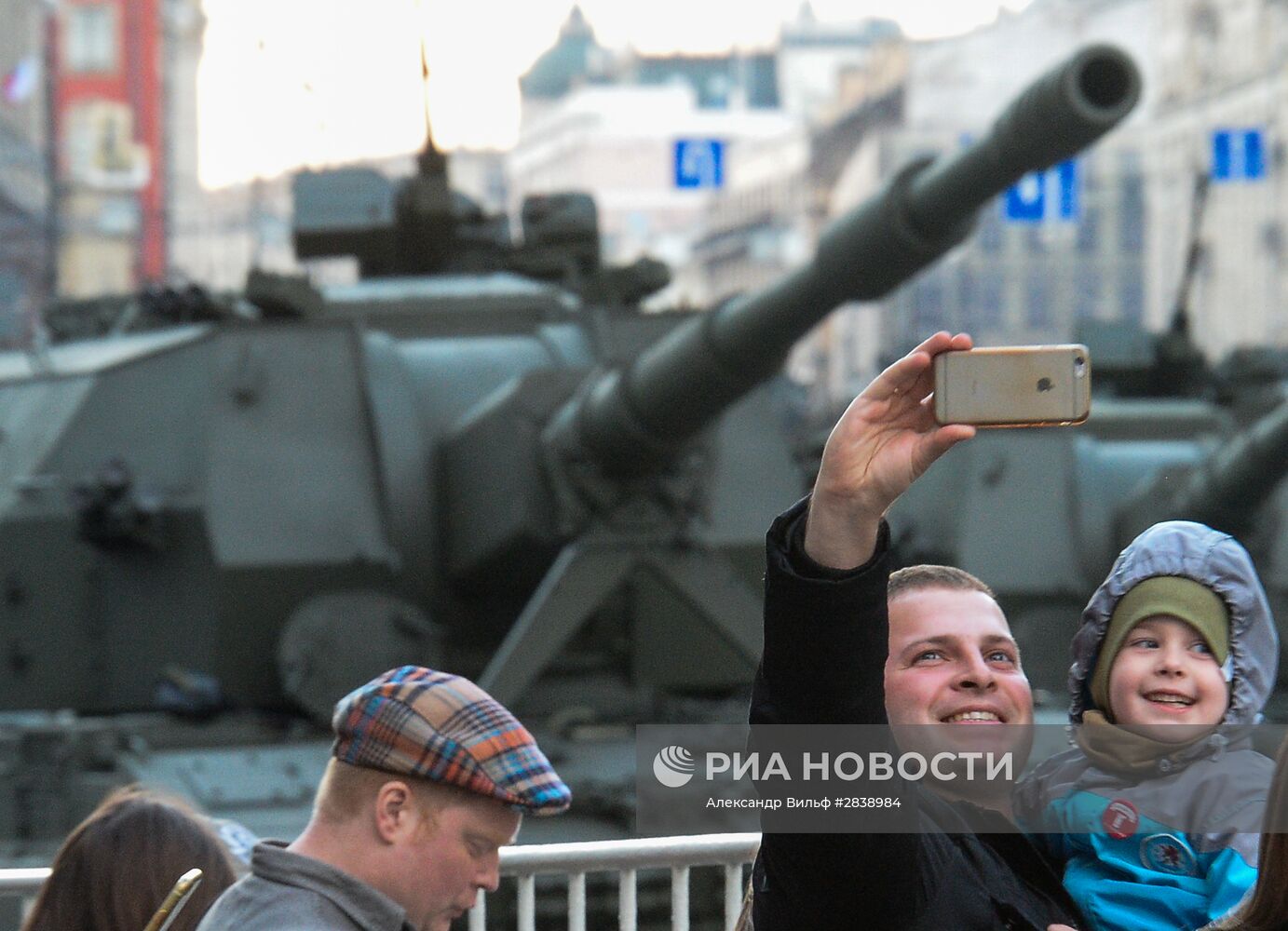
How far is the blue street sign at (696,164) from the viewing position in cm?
2580

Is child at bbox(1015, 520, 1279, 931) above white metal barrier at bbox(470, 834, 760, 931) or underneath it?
above


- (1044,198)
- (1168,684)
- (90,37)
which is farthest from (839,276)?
(90,37)

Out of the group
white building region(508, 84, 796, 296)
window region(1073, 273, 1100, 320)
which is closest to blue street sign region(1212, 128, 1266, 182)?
window region(1073, 273, 1100, 320)

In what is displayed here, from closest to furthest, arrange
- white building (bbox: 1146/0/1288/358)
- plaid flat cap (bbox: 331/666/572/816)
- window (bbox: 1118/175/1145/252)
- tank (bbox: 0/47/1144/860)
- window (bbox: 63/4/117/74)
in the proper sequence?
plaid flat cap (bbox: 331/666/572/816)
tank (bbox: 0/47/1144/860)
white building (bbox: 1146/0/1288/358)
window (bbox: 1118/175/1145/252)
window (bbox: 63/4/117/74)

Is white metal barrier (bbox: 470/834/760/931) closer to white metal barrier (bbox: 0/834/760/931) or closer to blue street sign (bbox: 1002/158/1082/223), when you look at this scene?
white metal barrier (bbox: 0/834/760/931)

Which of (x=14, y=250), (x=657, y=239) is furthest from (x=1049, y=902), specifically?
(x=657, y=239)

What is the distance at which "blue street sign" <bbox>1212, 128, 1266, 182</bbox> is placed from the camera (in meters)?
22.6

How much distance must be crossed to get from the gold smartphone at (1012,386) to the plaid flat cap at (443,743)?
839 mm

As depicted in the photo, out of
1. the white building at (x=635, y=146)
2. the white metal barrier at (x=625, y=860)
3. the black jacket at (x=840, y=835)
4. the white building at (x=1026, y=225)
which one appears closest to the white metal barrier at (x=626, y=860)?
the white metal barrier at (x=625, y=860)

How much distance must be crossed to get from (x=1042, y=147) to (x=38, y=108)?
53.2 meters

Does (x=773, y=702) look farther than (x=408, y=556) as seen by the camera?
No

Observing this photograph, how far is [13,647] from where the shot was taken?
8625 millimetres

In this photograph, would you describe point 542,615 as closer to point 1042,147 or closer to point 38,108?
point 1042,147

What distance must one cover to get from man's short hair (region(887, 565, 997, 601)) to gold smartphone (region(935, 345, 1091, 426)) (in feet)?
1.87
